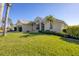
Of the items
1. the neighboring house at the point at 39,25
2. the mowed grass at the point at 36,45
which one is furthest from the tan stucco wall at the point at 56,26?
the mowed grass at the point at 36,45

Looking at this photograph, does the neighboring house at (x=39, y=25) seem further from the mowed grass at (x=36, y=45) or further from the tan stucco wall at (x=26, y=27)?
the mowed grass at (x=36, y=45)

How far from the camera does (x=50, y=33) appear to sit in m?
3.28

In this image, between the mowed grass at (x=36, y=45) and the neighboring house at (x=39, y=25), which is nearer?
the mowed grass at (x=36, y=45)

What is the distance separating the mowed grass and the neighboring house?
10 cm

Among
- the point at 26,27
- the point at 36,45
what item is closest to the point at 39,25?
the point at 26,27

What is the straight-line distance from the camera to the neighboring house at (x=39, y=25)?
325 cm

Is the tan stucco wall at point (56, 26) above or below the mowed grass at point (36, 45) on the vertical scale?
above

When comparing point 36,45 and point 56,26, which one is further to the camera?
point 56,26

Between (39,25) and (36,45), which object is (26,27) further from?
(36,45)

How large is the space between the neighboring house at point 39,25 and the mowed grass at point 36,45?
104 millimetres

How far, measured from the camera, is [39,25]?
331cm

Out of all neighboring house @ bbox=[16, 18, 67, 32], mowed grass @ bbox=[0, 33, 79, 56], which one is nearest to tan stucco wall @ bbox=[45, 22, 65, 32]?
neighboring house @ bbox=[16, 18, 67, 32]

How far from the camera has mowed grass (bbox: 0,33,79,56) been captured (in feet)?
10.0

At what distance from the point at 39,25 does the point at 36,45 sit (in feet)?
1.21
